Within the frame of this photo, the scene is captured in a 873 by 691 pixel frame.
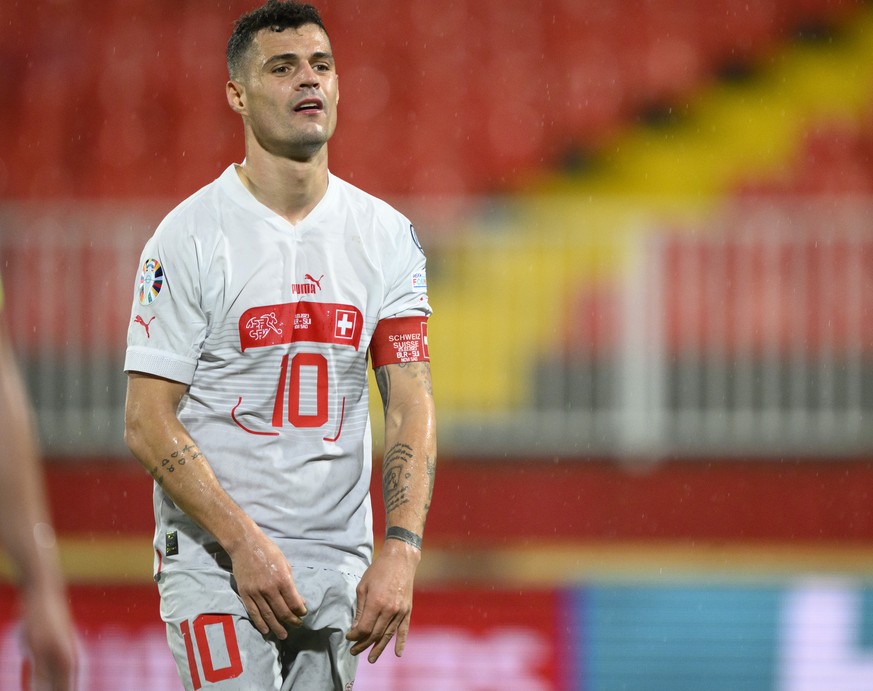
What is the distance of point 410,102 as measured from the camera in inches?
442

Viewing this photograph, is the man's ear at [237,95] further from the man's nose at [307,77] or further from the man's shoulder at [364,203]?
the man's shoulder at [364,203]

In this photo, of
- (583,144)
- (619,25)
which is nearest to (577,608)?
(583,144)

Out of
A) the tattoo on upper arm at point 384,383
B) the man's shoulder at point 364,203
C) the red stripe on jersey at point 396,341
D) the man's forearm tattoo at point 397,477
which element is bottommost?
the man's forearm tattoo at point 397,477

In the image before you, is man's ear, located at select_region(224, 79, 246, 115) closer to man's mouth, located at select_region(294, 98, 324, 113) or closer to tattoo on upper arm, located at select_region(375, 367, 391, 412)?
man's mouth, located at select_region(294, 98, 324, 113)

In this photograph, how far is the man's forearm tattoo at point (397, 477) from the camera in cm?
340

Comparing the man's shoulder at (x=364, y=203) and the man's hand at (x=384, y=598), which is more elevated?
the man's shoulder at (x=364, y=203)

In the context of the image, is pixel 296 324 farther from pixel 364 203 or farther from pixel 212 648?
pixel 212 648

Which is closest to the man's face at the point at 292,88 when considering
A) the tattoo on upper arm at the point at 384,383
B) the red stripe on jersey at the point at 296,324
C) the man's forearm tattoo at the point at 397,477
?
the red stripe on jersey at the point at 296,324

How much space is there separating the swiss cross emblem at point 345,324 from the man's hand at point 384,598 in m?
0.52

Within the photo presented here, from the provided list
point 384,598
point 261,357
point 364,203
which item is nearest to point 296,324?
point 261,357

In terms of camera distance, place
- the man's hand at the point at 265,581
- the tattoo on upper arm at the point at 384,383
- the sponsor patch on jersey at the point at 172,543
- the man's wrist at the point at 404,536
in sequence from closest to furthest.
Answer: the man's hand at the point at 265,581 → the man's wrist at the point at 404,536 → the sponsor patch on jersey at the point at 172,543 → the tattoo on upper arm at the point at 384,383

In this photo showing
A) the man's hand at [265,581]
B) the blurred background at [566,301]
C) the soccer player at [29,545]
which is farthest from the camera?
the blurred background at [566,301]

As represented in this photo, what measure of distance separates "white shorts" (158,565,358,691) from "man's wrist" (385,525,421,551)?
20cm

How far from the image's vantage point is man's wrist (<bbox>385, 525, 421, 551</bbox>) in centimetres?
333
